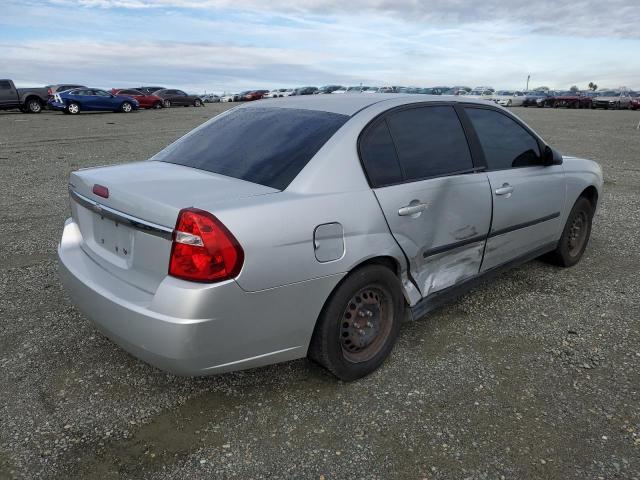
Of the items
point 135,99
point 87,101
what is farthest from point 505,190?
point 135,99

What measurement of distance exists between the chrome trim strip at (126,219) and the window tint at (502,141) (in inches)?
90.7

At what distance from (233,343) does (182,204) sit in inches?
26.4

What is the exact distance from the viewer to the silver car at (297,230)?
225 cm

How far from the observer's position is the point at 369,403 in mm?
2711

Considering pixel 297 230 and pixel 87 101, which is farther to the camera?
pixel 87 101

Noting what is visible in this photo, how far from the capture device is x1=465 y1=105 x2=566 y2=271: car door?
3.57 m

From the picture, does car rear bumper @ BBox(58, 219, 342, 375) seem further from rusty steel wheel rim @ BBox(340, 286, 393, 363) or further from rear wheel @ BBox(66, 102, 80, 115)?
rear wheel @ BBox(66, 102, 80, 115)

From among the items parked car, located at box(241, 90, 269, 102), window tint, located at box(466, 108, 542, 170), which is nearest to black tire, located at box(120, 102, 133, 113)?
parked car, located at box(241, 90, 269, 102)

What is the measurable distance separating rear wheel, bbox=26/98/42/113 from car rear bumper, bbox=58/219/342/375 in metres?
30.2

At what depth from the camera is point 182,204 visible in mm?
2293

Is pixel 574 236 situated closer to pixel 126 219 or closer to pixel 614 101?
pixel 126 219

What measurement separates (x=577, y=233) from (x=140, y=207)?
3971 mm

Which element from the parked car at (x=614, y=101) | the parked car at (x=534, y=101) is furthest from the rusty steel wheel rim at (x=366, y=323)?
the parked car at (x=534, y=101)

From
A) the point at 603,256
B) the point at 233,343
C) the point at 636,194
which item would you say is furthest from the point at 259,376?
the point at 636,194
